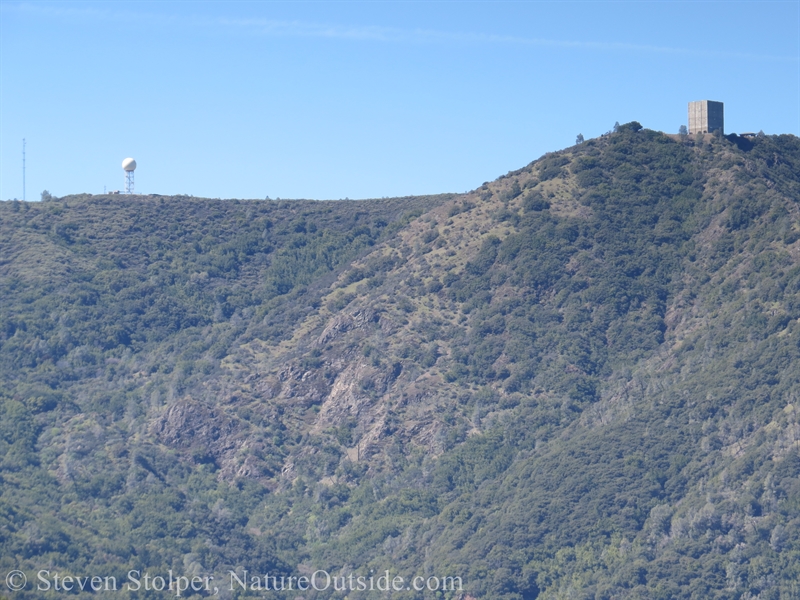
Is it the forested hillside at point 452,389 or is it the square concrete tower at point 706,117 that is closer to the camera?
the forested hillside at point 452,389

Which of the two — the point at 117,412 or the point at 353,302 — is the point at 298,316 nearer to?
the point at 353,302

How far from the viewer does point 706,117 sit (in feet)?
410

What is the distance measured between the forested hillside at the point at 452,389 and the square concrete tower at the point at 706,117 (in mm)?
1266

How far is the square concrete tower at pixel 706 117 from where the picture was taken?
12438 cm

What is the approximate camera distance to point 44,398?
116688 millimetres

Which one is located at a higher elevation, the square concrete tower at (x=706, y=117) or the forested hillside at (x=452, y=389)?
the square concrete tower at (x=706, y=117)

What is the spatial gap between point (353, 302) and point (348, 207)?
23.8 meters

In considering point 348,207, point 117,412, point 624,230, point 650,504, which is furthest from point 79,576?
point 348,207

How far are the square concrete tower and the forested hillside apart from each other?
127 cm

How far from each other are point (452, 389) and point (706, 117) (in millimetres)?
30065

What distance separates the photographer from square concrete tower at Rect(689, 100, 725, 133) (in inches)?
4897

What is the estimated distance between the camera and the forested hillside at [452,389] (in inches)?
3762

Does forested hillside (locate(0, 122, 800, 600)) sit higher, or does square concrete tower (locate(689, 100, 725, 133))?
square concrete tower (locate(689, 100, 725, 133))

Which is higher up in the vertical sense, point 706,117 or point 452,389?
point 706,117
